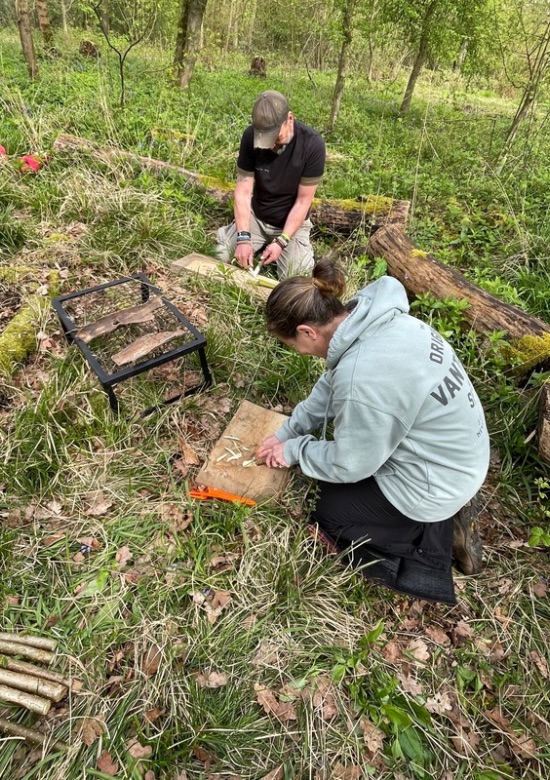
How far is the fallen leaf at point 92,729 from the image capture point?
1.58 meters

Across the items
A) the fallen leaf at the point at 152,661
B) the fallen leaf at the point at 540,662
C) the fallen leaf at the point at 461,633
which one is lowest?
the fallen leaf at the point at 152,661

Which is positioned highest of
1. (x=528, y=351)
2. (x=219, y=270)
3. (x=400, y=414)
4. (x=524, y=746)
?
(x=400, y=414)

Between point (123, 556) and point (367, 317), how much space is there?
5.25ft

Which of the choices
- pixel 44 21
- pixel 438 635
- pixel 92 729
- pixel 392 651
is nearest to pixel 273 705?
pixel 392 651

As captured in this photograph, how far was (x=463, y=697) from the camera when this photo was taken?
1826 millimetres

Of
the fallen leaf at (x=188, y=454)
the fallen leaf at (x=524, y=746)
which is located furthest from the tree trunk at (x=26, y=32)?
the fallen leaf at (x=524, y=746)

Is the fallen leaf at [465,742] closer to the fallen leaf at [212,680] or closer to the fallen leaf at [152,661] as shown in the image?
the fallen leaf at [212,680]

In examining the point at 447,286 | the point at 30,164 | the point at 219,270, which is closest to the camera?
the point at 447,286

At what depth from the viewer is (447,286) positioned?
3.26 m

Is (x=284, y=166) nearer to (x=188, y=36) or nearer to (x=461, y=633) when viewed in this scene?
(x=461, y=633)

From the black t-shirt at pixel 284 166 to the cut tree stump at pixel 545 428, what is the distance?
2489 mm

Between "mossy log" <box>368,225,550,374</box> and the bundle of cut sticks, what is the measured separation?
304 centimetres

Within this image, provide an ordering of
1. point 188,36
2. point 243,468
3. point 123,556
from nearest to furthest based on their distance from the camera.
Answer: point 123,556 < point 243,468 < point 188,36

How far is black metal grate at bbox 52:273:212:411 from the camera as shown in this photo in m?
2.32
